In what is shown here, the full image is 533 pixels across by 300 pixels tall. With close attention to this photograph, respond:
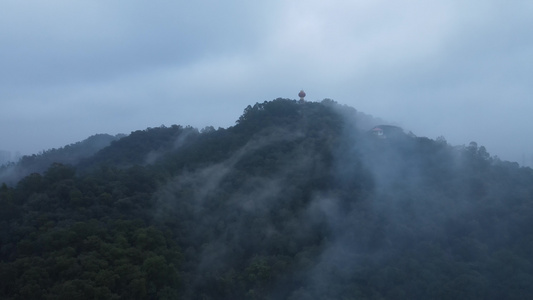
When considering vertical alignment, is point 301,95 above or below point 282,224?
above

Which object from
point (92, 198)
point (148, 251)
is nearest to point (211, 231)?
point (148, 251)

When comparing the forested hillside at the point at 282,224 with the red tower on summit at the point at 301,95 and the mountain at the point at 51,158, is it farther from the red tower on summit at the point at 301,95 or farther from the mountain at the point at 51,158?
the mountain at the point at 51,158

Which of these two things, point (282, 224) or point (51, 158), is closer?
point (282, 224)

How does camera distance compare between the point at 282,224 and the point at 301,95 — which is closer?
the point at 282,224

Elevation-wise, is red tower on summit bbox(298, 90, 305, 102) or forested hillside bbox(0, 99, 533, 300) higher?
red tower on summit bbox(298, 90, 305, 102)

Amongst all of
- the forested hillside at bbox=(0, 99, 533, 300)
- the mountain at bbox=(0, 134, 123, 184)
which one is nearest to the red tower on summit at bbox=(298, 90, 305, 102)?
the forested hillside at bbox=(0, 99, 533, 300)

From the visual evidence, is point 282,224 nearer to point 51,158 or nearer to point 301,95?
point 301,95

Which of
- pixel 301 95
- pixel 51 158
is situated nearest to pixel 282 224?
pixel 301 95

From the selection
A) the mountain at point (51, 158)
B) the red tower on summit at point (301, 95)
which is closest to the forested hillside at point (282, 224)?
the red tower on summit at point (301, 95)

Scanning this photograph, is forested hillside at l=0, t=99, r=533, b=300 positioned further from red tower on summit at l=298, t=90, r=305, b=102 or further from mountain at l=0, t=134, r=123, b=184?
mountain at l=0, t=134, r=123, b=184
